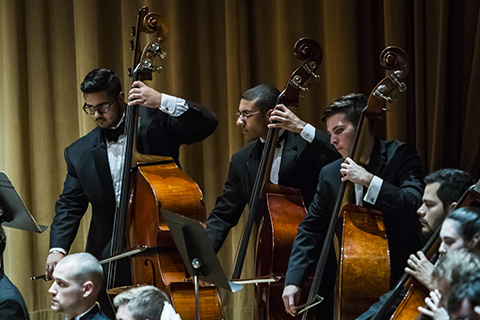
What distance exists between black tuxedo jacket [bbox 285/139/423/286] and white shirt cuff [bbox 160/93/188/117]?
761mm

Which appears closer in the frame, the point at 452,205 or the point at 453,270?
the point at 453,270

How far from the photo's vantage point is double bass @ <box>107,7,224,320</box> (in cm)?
340

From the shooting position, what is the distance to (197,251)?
3021 millimetres

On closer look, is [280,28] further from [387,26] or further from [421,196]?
[421,196]

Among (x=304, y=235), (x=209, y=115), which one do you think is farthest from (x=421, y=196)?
(x=209, y=115)

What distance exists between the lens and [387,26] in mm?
4047

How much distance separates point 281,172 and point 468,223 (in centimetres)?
132

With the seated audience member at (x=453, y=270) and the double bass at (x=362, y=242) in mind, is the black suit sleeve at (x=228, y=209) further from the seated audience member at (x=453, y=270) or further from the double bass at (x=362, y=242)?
the seated audience member at (x=453, y=270)

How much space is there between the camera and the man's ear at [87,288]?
3.07m

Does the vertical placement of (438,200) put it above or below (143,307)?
above

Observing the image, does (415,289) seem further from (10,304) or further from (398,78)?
(10,304)

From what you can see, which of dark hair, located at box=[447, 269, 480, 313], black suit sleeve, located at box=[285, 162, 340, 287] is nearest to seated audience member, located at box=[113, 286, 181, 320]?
black suit sleeve, located at box=[285, 162, 340, 287]

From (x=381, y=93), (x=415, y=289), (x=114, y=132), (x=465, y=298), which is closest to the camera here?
(x=465, y=298)

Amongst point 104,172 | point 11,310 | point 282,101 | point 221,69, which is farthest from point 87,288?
point 221,69
